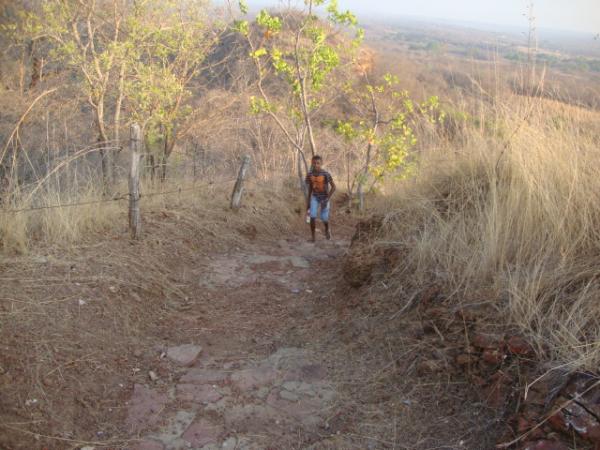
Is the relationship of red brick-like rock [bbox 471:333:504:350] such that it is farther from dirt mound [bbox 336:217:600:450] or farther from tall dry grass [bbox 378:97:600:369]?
tall dry grass [bbox 378:97:600:369]

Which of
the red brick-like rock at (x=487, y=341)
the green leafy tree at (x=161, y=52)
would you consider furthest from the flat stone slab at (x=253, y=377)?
the green leafy tree at (x=161, y=52)

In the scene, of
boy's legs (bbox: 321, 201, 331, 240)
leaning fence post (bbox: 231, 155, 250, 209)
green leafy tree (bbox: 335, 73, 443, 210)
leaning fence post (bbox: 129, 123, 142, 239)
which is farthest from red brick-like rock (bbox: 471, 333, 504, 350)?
green leafy tree (bbox: 335, 73, 443, 210)

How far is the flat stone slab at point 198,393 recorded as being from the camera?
12.9 ft

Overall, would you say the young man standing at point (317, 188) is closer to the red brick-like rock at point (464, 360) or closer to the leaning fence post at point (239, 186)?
the leaning fence post at point (239, 186)

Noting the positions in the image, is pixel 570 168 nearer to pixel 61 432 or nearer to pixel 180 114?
pixel 61 432

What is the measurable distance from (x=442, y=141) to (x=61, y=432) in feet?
18.0

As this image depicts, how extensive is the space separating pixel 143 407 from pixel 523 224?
127 inches

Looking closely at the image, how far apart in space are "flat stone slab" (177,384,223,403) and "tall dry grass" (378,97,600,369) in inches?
75.9

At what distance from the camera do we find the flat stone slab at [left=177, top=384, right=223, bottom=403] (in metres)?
3.92

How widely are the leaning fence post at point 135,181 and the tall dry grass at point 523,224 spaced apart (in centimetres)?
278

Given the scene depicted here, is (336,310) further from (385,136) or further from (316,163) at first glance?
(385,136)

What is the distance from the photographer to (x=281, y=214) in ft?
29.6

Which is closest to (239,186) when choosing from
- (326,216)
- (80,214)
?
(326,216)

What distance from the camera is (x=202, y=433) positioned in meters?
3.54
